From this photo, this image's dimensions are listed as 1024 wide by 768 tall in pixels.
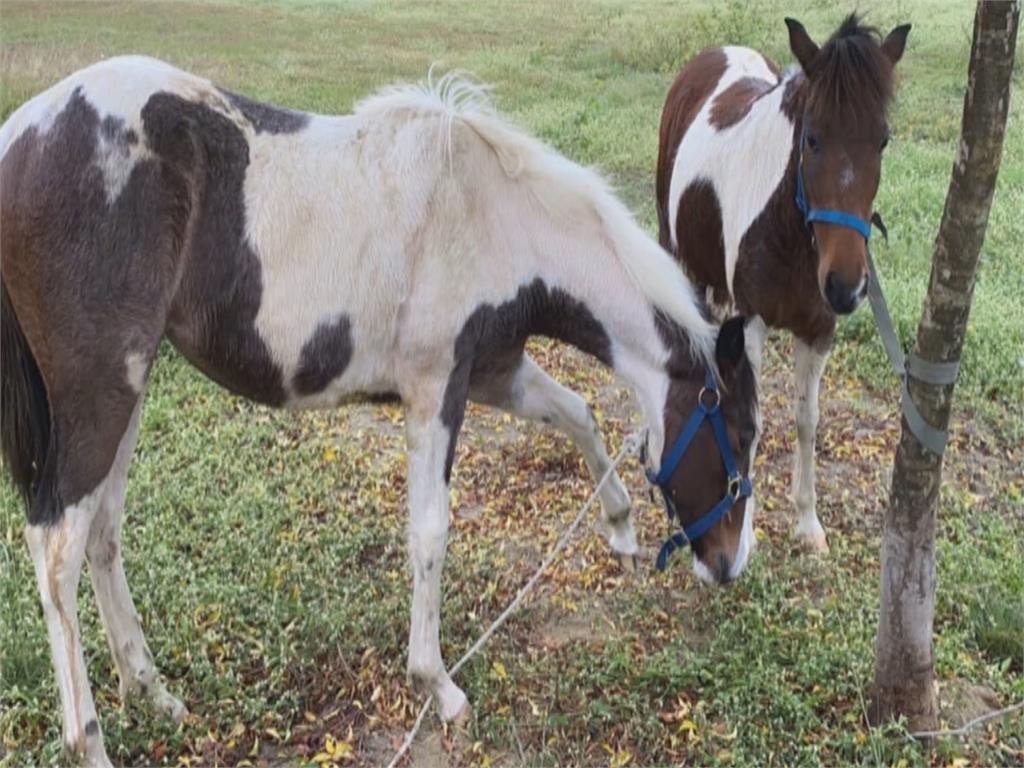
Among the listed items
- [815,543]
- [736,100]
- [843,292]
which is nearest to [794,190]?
[843,292]

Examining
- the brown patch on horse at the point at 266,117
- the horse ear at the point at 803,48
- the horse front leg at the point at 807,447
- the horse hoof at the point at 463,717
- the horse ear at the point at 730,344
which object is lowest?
the horse hoof at the point at 463,717

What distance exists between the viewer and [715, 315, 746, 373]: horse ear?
2736 mm

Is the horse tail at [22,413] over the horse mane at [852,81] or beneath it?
beneath

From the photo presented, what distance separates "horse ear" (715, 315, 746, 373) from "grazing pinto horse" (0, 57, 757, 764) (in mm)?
11

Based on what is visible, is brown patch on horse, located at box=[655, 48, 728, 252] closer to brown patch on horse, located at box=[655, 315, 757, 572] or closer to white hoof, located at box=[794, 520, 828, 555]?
white hoof, located at box=[794, 520, 828, 555]

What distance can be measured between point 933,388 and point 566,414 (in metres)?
1.23

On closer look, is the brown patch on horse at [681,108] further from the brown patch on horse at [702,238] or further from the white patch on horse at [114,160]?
the white patch on horse at [114,160]

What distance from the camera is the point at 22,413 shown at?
2859mm

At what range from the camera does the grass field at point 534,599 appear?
9.23ft

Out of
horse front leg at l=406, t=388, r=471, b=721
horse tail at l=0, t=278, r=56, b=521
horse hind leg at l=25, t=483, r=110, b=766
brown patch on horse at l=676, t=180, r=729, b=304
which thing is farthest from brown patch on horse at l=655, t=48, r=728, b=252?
horse hind leg at l=25, t=483, r=110, b=766

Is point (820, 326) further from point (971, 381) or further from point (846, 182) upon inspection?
point (971, 381)

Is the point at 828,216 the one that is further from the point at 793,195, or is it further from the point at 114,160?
the point at 114,160

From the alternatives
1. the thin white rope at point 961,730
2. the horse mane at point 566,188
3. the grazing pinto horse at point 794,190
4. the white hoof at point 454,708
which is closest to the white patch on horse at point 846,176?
the grazing pinto horse at point 794,190

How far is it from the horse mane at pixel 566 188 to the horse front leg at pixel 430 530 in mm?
673
